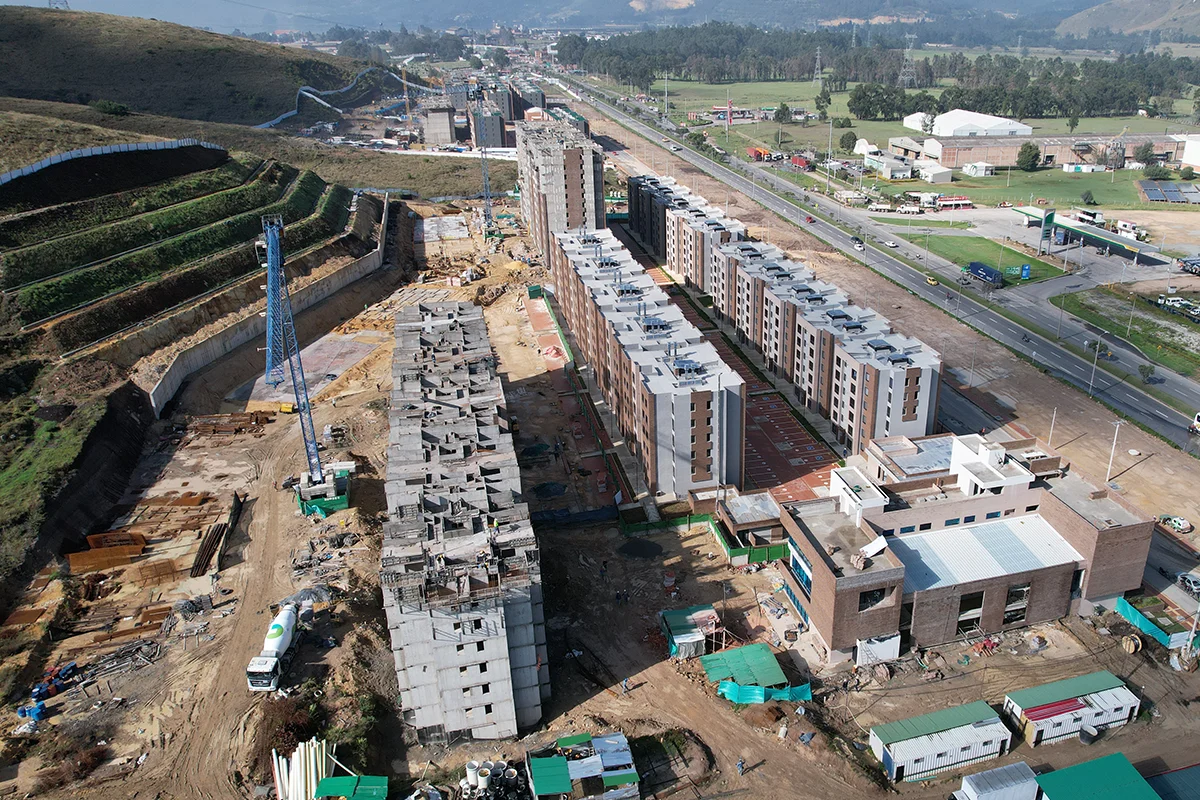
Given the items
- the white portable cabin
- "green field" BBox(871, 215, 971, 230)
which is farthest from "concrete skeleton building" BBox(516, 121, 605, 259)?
the white portable cabin

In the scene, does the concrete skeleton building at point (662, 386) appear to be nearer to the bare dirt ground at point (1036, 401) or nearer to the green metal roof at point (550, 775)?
the green metal roof at point (550, 775)

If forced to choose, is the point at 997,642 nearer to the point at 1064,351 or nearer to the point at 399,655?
the point at 399,655

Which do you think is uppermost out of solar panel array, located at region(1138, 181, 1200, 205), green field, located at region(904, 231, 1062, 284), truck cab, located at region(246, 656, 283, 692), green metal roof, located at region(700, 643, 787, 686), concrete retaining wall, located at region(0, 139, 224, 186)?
concrete retaining wall, located at region(0, 139, 224, 186)

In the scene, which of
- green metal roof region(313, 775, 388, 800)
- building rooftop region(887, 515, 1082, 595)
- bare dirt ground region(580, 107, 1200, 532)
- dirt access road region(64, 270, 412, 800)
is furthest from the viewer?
bare dirt ground region(580, 107, 1200, 532)

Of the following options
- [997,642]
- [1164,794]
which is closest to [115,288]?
[997,642]

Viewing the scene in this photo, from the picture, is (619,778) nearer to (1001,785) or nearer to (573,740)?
(573,740)

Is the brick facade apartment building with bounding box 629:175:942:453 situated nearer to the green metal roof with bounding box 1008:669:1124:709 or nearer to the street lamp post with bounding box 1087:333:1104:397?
the street lamp post with bounding box 1087:333:1104:397

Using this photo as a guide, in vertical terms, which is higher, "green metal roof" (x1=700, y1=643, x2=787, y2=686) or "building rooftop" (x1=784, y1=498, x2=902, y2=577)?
"building rooftop" (x1=784, y1=498, x2=902, y2=577)
